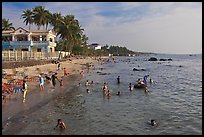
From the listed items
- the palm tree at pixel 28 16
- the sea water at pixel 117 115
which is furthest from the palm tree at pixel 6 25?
the sea water at pixel 117 115

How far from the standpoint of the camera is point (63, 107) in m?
17.3

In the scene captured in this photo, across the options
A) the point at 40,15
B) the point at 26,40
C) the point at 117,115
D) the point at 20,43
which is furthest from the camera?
the point at 40,15

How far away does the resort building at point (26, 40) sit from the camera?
181ft

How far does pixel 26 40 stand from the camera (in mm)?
58250

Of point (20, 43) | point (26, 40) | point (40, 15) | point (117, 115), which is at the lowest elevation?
point (117, 115)

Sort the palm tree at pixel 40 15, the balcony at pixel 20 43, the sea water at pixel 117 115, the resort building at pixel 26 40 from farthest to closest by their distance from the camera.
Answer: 1. the palm tree at pixel 40 15
2. the resort building at pixel 26 40
3. the balcony at pixel 20 43
4. the sea water at pixel 117 115

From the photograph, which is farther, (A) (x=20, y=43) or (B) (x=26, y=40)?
(B) (x=26, y=40)

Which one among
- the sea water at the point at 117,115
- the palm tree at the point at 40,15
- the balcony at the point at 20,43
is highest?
the palm tree at the point at 40,15

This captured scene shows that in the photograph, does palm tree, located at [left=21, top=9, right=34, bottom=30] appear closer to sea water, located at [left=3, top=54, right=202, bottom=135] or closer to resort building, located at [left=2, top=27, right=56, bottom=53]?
resort building, located at [left=2, top=27, right=56, bottom=53]

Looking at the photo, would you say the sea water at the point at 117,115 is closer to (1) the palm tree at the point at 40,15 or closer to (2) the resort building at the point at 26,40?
(2) the resort building at the point at 26,40

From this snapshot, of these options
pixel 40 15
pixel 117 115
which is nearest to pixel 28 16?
pixel 40 15

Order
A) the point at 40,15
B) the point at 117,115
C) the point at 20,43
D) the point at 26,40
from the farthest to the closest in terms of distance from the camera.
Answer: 1. the point at 40,15
2. the point at 26,40
3. the point at 20,43
4. the point at 117,115

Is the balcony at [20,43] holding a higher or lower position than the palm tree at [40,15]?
lower

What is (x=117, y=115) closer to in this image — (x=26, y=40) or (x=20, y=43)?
Result: (x=20, y=43)
